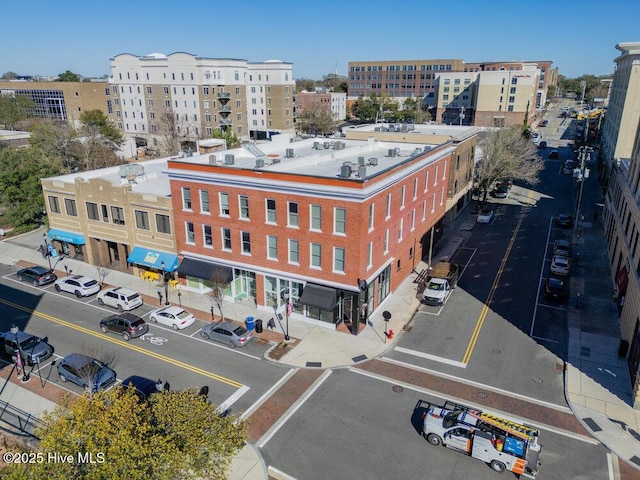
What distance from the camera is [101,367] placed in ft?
84.5

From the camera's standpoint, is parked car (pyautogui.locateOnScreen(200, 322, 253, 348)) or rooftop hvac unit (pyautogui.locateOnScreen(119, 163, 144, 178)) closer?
parked car (pyautogui.locateOnScreen(200, 322, 253, 348))

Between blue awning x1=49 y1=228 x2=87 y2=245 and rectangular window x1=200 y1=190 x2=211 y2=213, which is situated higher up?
rectangular window x1=200 y1=190 x2=211 y2=213

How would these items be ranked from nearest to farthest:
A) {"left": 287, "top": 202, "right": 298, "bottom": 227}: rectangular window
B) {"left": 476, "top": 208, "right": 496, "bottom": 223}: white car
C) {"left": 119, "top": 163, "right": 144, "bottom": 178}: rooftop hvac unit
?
{"left": 287, "top": 202, "right": 298, "bottom": 227}: rectangular window, {"left": 119, "top": 163, "right": 144, "bottom": 178}: rooftop hvac unit, {"left": 476, "top": 208, "right": 496, "bottom": 223}: white car

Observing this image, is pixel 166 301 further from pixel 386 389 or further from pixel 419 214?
pixel 419 214

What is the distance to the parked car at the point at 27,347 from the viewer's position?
2745cm

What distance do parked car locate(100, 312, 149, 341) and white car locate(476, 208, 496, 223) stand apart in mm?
41258

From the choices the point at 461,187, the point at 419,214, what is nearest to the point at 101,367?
the point at 419,214

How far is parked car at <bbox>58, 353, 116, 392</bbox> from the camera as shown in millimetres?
24609

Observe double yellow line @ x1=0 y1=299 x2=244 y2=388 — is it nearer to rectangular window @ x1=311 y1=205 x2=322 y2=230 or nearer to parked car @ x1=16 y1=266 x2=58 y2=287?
parked car @ x1=16 y1=266 x2=58 y2=287

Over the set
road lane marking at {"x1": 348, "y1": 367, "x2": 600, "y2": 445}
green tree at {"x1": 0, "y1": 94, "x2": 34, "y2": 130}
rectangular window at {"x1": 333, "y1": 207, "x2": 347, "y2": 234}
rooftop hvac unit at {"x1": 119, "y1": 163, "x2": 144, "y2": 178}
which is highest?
green tree at {"x1": 0, "y1": 94, "x2": 34, "y2": 130}

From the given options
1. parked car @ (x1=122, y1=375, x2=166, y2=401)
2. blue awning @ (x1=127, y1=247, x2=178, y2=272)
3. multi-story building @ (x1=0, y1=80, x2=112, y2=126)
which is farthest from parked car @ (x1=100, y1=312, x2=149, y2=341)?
multi-story building @ (x1=0, y1=80, x2=112, y2=126)

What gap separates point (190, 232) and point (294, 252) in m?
9.71

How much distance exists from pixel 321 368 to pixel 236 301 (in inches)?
446

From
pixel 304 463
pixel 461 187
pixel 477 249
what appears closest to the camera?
pixel 304 463
